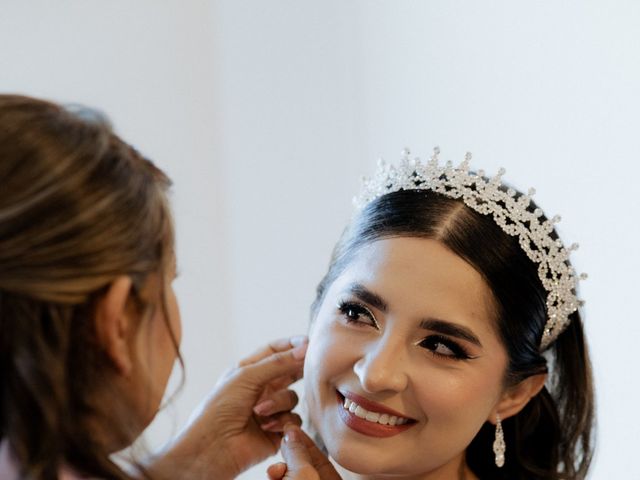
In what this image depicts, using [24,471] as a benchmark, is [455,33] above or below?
above

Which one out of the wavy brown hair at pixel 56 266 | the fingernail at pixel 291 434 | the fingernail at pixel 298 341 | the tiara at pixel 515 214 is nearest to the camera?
the wavy brown hair at pixel 56 266

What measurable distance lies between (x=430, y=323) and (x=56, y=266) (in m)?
0.70

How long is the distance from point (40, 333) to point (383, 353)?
2.16 ft

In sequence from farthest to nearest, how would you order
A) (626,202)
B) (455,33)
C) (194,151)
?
(194,151)
(455,33)
(626,202)

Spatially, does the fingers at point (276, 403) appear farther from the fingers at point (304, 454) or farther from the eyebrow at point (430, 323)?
the eyebrow at point (430, 323)

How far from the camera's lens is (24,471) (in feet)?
3.69

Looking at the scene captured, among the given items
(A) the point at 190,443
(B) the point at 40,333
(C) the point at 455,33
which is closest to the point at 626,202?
(C) the point at 455,33

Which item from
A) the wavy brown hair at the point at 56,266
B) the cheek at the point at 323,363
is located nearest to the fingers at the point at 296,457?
the cheek at the point at 323,363

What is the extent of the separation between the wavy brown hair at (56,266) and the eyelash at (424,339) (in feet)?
1.88

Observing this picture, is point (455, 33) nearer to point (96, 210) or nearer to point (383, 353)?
point (383, 353)

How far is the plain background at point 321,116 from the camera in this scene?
2.08 m

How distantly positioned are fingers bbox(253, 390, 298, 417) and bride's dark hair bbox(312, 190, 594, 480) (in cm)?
19

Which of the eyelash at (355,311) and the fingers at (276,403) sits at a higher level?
the eyelash at (355,311)

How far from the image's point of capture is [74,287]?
1.11 meters
